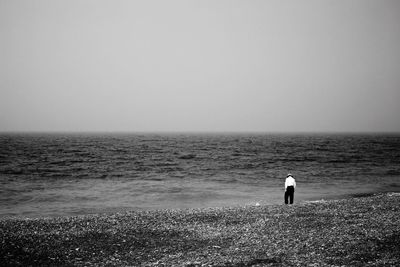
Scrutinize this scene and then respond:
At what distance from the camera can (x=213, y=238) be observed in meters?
13.6

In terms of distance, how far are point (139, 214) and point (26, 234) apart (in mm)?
5768

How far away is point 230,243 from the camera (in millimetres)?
12898

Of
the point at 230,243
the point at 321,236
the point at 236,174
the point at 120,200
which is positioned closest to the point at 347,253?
the point at 321,236

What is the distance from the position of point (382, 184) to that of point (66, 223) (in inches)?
1290

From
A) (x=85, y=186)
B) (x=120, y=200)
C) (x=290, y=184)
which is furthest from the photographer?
(x=85, y=186)

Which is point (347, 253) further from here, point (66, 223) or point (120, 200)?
point (120, 200)

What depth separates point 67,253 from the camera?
1215 centimetres

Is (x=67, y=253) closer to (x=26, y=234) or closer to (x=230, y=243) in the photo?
(x=26, y=234)

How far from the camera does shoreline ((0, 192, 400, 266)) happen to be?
1110cm

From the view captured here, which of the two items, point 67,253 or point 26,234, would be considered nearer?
point 67,253

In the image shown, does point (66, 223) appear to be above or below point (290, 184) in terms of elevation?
below

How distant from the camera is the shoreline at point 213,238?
11.1 metres

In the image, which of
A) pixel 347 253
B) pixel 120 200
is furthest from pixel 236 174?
pixel 347 253

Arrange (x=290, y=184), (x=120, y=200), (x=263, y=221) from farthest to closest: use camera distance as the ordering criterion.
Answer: (x=120, y=200)
(x=290, y=184)
(x=263, y=221)
